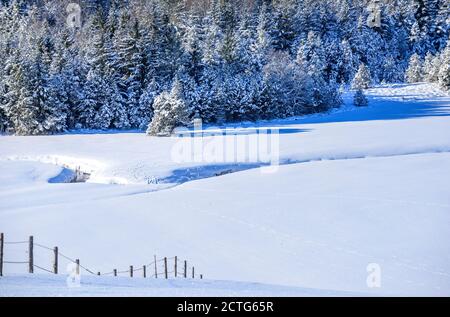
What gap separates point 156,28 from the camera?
5641 cm

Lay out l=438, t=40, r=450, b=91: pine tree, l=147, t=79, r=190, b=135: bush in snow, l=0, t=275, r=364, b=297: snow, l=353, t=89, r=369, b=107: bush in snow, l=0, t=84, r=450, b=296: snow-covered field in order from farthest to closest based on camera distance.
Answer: l=438, t=40, r=450, b=91: pine tree < l=353, t=89, r=369, b=107: bush in snow < l=147, t=79, r=190, b=135: bush in snow < l=0, t=84, r=450, b=296: snow-covered field < l=0, t=275, r=364, b=297: snow

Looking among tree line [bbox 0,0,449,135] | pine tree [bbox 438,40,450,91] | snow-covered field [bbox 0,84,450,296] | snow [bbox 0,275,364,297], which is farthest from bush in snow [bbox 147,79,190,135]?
pine tree [bbox 438,40,450,91]

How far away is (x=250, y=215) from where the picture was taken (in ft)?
63.1

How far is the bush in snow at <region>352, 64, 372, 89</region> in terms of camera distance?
6557 cm

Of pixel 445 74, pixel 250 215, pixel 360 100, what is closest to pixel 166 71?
pixel 360 100

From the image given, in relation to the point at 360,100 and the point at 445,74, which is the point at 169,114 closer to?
the point at 360,100

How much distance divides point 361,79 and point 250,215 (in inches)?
2040

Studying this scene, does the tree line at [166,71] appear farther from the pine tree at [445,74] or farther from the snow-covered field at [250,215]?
the snow-covered field at [250,215]

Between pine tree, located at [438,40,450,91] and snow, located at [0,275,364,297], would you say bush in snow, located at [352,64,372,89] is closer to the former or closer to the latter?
pine tree, located at [438,40,450,91]

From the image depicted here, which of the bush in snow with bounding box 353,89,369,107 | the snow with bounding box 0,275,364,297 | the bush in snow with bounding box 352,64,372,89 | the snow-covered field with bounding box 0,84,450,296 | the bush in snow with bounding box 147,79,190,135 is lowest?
the snow-covered field with bounding box 0,84,450,296

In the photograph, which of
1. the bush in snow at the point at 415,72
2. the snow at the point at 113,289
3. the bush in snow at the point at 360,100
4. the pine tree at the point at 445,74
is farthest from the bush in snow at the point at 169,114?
the bush in snow at the point at 415,72

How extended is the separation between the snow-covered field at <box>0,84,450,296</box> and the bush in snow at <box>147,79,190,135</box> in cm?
618
